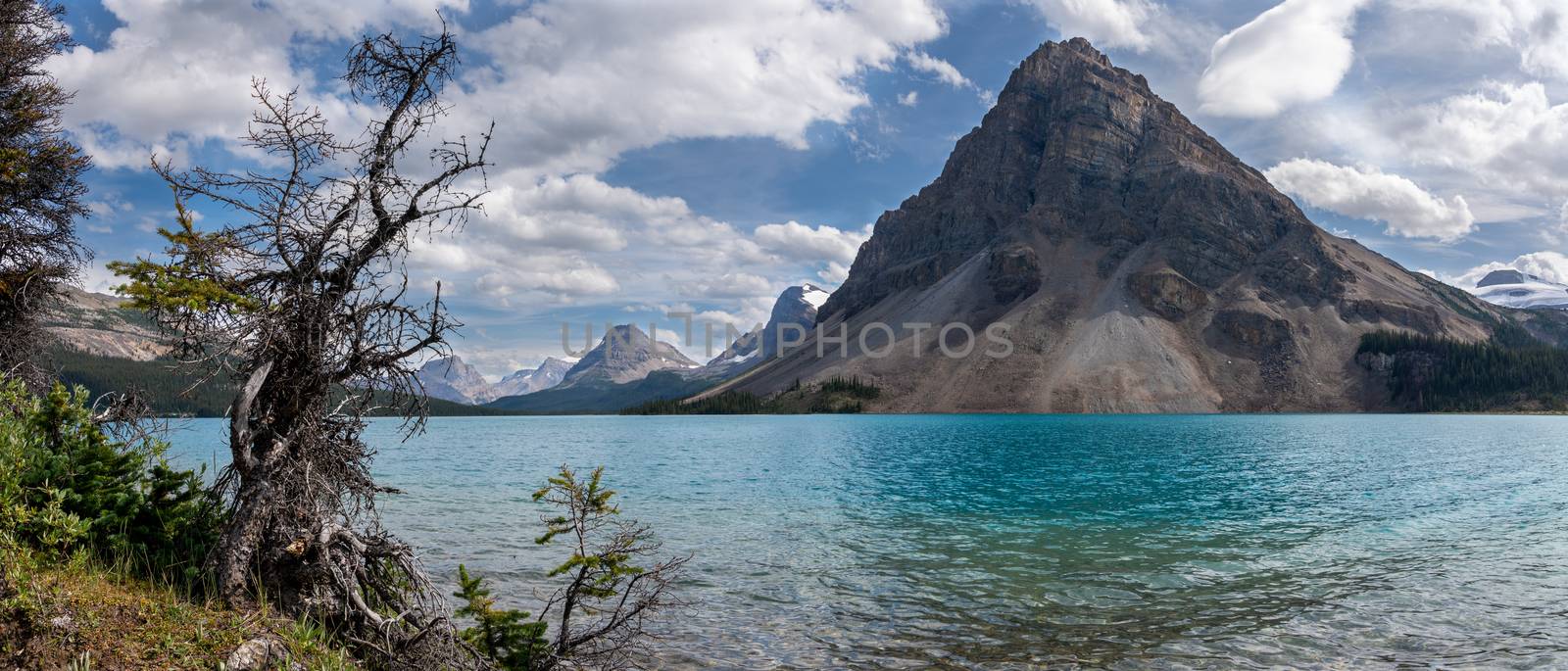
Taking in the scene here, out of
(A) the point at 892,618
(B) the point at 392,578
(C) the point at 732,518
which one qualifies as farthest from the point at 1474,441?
(B) the point at 392,578

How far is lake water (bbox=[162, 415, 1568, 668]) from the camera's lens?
17359 mm

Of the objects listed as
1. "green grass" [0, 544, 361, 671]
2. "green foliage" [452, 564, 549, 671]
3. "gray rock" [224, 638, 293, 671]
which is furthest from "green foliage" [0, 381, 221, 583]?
"green foliage" [452, 564, 549, 671]

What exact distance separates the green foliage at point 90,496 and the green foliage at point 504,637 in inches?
152

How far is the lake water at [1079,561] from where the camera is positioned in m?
17.4

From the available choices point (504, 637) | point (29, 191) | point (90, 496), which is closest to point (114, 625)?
point (90, 496)

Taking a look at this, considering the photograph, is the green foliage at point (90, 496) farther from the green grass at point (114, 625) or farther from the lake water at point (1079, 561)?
the lake water at point (1079, 561)

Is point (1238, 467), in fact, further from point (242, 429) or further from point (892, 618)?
point (242, 429)

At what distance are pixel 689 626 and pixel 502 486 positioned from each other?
36.9 m

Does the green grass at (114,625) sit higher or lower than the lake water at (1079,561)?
higher

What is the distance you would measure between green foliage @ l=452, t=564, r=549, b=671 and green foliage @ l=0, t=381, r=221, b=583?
12.7ft

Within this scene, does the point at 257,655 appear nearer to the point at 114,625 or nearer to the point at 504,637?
the point at 114,625

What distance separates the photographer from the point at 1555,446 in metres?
88.8

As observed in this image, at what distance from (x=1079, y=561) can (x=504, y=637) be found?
68.3ft

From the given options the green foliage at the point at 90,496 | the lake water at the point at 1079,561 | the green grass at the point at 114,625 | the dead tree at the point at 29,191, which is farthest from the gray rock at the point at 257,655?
the dead tree at the point at 29,191
